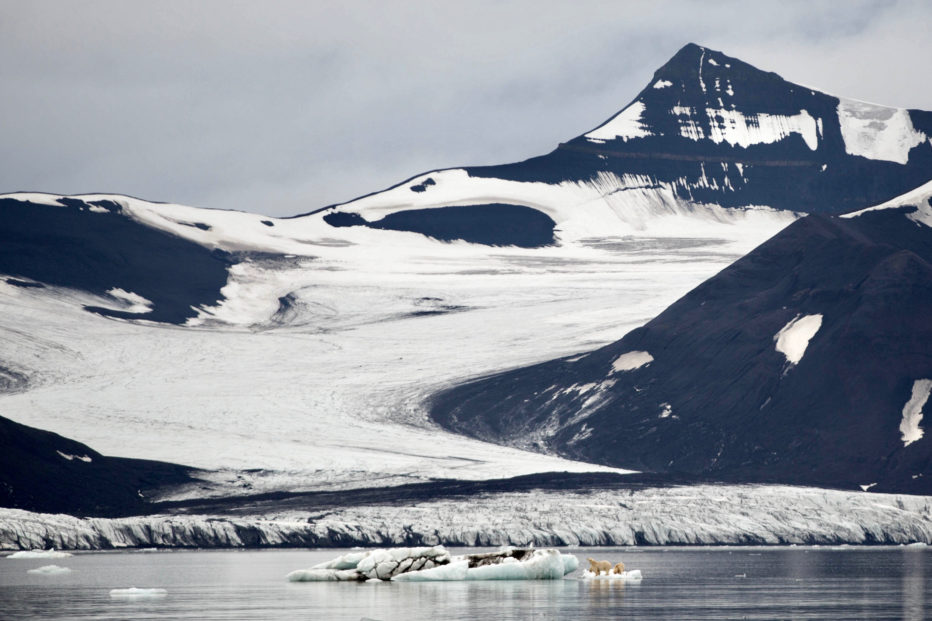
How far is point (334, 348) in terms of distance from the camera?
108 metres

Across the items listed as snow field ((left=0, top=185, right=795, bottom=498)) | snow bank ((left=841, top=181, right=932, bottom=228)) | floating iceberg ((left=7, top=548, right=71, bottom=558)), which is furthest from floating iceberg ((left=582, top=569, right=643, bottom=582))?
snow bank ((left=841, top=181, right=932, bottom=228))

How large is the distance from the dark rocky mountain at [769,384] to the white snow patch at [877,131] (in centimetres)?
7567

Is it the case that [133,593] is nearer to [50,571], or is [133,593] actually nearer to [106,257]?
[50,571]

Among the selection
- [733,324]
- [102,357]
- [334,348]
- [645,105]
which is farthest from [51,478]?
[645,105]

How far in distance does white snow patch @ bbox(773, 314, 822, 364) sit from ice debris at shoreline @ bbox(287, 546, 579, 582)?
53.3m

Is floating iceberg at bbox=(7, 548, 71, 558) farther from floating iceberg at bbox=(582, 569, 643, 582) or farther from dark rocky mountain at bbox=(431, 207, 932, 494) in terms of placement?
dark rocky mountain at bbox=(431, 207, 932, 494)

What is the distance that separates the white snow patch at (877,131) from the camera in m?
182

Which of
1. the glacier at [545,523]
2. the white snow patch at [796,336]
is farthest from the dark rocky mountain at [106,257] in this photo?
the glacier at [545,523]

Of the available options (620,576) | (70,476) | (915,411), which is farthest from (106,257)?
(620,576)

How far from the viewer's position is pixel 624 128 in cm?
18250

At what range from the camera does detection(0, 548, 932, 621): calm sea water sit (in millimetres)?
35688

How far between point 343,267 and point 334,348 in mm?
26096

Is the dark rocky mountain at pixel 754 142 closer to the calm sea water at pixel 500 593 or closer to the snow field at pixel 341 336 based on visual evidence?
the snow field at pixel 341 336

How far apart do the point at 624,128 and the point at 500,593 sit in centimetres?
14434
